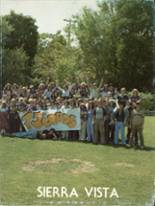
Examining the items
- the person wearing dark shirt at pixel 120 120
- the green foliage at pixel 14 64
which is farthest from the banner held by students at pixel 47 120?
the green foliage at pixel 14 64

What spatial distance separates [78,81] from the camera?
6.38 metres

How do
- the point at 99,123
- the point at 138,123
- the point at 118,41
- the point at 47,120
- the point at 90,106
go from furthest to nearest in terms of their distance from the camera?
1. the point at 99,123
2. the point at 47,120
3. the point at 90,106
4. the point at 138,123
5. the point at 118,41

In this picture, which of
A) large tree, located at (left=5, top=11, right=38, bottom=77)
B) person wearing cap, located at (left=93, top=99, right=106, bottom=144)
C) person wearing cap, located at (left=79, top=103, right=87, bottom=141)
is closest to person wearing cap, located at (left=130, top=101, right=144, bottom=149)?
person wearing cap, located at (left=93, top=99, right=106, bottom=144)

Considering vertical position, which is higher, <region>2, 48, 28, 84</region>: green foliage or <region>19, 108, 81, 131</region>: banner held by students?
<region>2, 48, 28, 84</region>: green foliage

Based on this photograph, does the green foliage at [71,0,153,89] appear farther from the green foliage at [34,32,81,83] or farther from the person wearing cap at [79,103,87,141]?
the person wearing cap at [79,103,87,141]

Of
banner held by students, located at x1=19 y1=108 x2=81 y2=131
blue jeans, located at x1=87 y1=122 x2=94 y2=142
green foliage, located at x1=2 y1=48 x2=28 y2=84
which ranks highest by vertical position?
green foliage, located at x1=2 y1=48 x2=28 y2=84

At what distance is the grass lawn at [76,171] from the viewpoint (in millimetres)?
6184

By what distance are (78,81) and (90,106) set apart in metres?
0.93

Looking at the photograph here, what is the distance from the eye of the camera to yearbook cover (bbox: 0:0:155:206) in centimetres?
616

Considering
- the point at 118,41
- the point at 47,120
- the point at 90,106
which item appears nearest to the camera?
the point at 118,41

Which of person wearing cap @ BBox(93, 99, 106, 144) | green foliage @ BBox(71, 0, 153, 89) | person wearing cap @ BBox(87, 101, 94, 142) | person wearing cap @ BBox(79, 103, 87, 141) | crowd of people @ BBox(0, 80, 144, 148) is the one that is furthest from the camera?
person wearing cap @ BBox(79, 103, 87, 141)

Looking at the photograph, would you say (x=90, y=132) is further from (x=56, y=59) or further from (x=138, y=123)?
(x=56, y=59)

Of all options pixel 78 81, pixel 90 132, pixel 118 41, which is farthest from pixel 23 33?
pixel 90 132

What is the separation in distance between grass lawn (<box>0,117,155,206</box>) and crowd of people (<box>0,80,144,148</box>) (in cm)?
29
